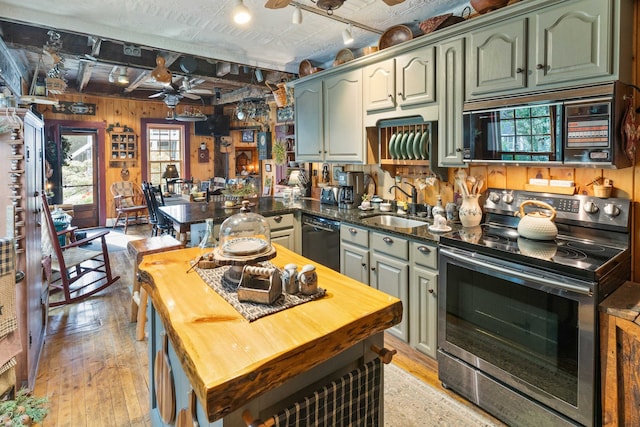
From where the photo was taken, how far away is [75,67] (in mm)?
5891

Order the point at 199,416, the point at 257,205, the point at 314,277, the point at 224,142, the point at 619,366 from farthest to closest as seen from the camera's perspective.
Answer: the point at 224,142, the point at 257,205, the point at 619,366, the point at 314,277, the point at 199,416

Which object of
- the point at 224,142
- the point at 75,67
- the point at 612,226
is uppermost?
the point at 75,67

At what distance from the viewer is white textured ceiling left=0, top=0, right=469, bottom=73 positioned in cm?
288

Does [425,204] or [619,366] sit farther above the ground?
[425,204]

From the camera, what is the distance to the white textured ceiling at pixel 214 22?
2.88m

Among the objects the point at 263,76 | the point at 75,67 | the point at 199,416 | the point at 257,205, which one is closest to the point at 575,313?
the point at 199,416

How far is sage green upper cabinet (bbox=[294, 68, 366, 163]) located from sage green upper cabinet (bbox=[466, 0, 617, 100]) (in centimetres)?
118

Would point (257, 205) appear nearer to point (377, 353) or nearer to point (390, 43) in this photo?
point (390, 43)

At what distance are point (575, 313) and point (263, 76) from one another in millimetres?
4911

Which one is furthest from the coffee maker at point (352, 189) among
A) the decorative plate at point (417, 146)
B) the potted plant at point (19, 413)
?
the potted plant at point (19, 413)

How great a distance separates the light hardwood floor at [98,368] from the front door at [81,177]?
4.56 metres

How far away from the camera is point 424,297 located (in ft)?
8.30

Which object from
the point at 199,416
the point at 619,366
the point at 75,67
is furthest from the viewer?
the point at 75,67

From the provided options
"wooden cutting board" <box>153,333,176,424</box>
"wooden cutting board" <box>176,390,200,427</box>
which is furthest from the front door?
"wooden cutting board" <box>176,390,200,427</box>
